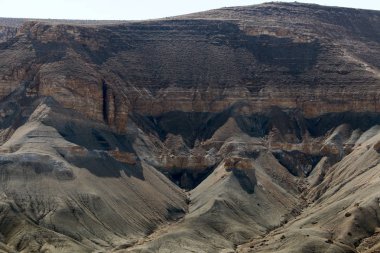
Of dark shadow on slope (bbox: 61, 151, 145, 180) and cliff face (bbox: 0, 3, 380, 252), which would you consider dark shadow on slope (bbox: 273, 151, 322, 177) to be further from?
dark shadow on slope (bbox: 61, 151, 145, 180)

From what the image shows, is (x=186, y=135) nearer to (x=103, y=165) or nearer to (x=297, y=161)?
(x=297, y=161)

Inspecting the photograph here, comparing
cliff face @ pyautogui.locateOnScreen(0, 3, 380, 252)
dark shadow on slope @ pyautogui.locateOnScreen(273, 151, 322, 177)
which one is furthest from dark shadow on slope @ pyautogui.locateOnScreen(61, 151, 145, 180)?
dark shadow on slope @ pyautogui.locateOnScreen(273, 151, 322, 177)

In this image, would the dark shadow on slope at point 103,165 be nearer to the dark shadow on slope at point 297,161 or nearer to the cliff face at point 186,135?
the cliff face at point 186,135

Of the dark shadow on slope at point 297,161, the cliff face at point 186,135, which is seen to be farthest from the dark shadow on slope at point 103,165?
the dark shadow on slope at point 297,161

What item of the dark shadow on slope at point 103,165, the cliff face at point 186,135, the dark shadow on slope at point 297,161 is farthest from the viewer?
the dark shadow on slope at point 297,161

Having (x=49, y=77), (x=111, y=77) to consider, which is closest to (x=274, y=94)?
(x=111, y=77)

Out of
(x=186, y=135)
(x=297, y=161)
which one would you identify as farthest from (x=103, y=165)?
(x=297, y=161)

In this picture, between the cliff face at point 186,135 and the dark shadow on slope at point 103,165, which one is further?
the dark shadow on slope at point 103,165

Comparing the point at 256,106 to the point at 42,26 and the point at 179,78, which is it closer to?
the point at 179,78
